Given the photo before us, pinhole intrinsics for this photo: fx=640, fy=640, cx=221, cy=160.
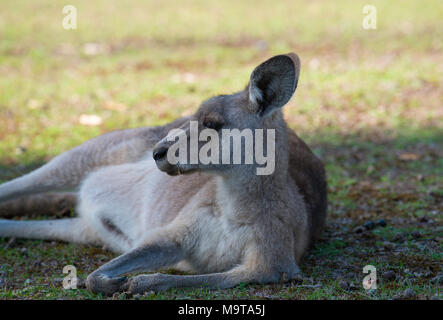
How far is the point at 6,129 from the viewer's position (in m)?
6.76

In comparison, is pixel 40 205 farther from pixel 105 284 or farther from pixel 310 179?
pixel 310 179

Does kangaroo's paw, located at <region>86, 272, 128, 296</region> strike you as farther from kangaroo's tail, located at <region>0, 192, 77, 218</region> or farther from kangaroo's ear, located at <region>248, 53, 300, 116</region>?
A: kangaroo's tail, located at <region>0, 192, 77, 218</region>

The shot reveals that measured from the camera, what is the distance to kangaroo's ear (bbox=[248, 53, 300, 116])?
3.17m

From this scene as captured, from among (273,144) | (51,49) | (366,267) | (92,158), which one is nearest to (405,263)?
(366,267)

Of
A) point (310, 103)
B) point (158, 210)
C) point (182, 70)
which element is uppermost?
point (182, 70)

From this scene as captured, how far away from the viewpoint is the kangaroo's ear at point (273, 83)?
125 inches

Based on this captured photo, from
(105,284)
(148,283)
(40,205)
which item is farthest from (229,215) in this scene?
(40,205)

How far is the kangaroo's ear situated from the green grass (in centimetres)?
93

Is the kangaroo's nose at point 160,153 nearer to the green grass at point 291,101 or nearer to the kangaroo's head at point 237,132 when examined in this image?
the kangaroo's head at point 237,132

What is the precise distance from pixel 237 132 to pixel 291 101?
141 inches

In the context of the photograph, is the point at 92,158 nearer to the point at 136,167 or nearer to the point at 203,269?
the point at 136,167

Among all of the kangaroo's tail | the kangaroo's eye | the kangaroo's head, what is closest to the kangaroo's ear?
the kangaroo's head
